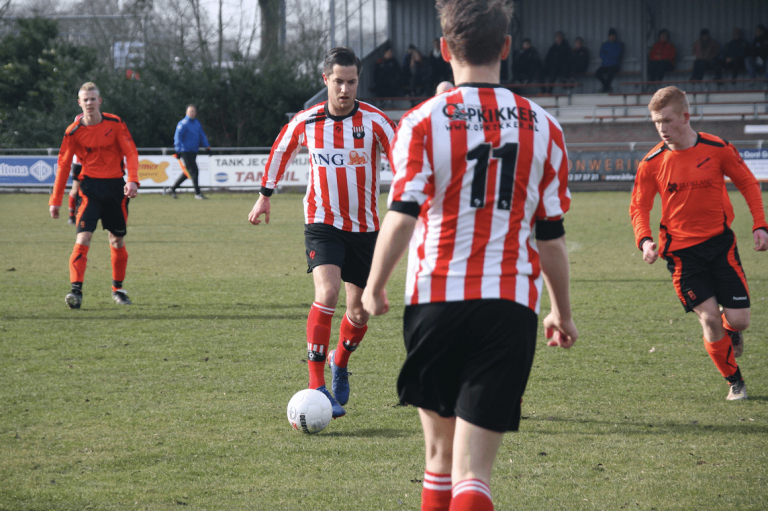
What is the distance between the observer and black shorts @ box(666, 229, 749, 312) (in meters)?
4.65

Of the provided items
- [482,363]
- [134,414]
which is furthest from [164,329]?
[482,363]

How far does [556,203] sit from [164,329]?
5.03 metres

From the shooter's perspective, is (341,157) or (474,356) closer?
(474,356)

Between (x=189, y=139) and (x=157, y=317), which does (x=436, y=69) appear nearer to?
(x=189, y=139)

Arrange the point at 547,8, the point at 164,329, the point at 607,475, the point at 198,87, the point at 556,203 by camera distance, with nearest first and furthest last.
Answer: the point at 556,203
the point at 607,475
the point at 164,329
the point at 198,87
the point at 547,8

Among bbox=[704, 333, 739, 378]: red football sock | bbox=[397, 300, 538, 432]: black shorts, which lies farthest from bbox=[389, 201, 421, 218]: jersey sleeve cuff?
bbox=[704, 333, 739, 378]: red football sock

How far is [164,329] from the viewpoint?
6.69 metres

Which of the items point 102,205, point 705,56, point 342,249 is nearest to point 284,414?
point 342,249

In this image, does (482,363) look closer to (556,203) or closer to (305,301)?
(556,203)

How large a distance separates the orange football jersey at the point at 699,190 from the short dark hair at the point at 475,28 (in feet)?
9.48

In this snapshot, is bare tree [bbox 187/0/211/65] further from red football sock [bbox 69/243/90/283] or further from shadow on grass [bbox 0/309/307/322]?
shadow on grass [bbox 0/309/307/322]

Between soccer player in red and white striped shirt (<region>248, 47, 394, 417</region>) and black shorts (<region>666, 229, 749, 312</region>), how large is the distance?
195 cm

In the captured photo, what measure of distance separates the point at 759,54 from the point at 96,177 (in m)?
26.1

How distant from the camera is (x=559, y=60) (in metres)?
28.4
